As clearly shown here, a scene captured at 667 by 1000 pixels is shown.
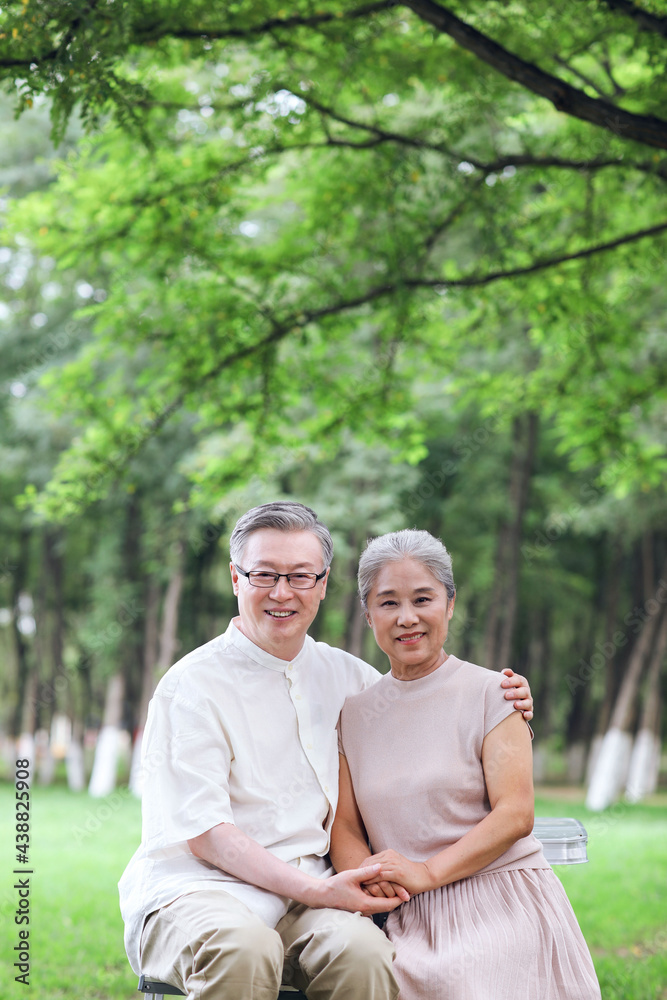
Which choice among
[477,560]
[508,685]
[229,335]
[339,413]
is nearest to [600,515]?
[477,560]

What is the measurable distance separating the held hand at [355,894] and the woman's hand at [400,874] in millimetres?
19

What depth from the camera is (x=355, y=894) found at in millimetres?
2604

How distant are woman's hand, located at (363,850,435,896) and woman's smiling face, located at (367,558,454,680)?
0.60m

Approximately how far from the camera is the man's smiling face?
287 centimetres

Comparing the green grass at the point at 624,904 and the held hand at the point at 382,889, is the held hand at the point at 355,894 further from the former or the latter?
the green grass at the point at 624,904

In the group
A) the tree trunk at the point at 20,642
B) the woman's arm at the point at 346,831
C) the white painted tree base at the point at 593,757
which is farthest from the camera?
the tree trunk at the point at 20,642

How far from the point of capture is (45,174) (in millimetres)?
15453

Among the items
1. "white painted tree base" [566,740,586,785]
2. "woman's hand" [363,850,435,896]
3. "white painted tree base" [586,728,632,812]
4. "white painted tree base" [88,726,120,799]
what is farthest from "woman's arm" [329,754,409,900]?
"white painted tree base" [566,740,586,785]

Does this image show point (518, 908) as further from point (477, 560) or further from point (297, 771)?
point (477, 560)

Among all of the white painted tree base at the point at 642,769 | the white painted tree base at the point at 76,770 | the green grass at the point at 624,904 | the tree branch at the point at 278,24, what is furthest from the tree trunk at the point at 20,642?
the tree branch at the point at 278,24

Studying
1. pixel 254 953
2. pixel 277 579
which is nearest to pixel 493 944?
pixel 254 953

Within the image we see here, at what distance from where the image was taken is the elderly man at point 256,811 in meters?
2.44

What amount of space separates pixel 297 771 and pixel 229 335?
401 centimetres

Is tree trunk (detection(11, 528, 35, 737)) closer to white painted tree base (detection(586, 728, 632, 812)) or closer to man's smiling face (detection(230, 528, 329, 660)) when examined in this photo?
white painted tree base (detection(586, 728, 632, 812))
